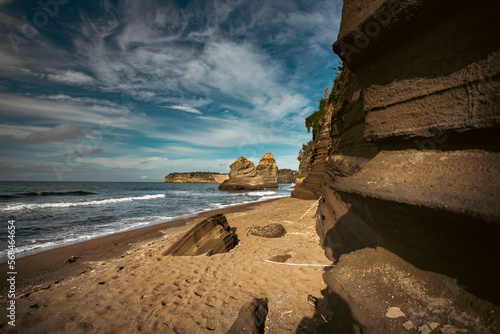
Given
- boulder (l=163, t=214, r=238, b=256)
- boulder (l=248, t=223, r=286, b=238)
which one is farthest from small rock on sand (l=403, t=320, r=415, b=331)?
boulder (l=248, t=223, r=286, b=238)

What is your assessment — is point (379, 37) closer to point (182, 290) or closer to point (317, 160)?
point (182, 290)

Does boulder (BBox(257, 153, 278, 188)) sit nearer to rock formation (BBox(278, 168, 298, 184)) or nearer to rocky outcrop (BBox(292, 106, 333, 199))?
rocky outcrop (BBox(292, 106, 333, 199))

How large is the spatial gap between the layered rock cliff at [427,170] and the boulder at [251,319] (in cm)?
105

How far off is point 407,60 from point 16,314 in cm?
633

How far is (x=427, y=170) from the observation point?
1750 mm

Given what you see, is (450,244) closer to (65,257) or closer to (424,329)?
(424,329)

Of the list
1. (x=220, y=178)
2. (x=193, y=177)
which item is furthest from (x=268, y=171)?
(x=193, y=177)

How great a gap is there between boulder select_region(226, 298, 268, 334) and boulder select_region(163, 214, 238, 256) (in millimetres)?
2600

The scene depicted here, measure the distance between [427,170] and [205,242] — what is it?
510 cm

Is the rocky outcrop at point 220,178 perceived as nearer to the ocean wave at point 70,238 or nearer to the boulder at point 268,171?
the boulder at point 268,171

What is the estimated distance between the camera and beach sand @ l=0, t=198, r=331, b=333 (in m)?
2.86

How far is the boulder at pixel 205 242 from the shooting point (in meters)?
5.45

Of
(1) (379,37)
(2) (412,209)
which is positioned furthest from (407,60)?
(2) (412,209)

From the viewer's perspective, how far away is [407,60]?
2066 mm
